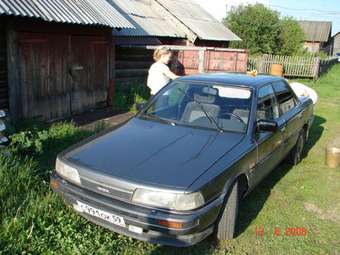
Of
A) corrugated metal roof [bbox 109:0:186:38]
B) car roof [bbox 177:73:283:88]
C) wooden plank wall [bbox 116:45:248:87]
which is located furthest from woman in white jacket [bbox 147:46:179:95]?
corrugated metal roof [bbox 109:0:186:38]

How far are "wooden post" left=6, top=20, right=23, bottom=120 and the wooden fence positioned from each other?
634 inches

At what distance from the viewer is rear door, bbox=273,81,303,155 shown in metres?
5.23

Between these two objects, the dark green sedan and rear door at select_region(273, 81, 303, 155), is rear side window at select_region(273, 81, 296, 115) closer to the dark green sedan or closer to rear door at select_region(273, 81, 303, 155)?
rear door at select_region(273, 81, 303, 155)

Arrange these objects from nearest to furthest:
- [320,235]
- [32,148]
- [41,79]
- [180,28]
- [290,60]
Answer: [320,235] < [32,148] < [41,79] < [180,28] < [290,60]

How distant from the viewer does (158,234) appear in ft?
10.0

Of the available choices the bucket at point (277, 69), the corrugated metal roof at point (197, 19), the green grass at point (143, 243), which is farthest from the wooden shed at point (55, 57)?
the bucket at point (277, 69)

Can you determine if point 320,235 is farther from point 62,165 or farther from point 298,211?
point 62,165

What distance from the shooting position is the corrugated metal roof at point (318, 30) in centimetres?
6097

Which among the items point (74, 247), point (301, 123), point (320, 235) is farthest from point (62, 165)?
point (301, 123)

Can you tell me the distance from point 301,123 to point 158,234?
390 centimetres

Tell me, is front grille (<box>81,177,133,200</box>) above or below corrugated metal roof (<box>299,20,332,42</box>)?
below

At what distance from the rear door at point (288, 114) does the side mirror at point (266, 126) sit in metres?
0.93

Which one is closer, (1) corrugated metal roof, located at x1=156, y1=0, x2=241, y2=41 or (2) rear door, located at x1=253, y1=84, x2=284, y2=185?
(2) rear door, located at x1=253, y1=84, x2=284, y2=185

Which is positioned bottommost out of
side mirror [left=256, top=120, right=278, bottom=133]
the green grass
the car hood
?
the green grass
